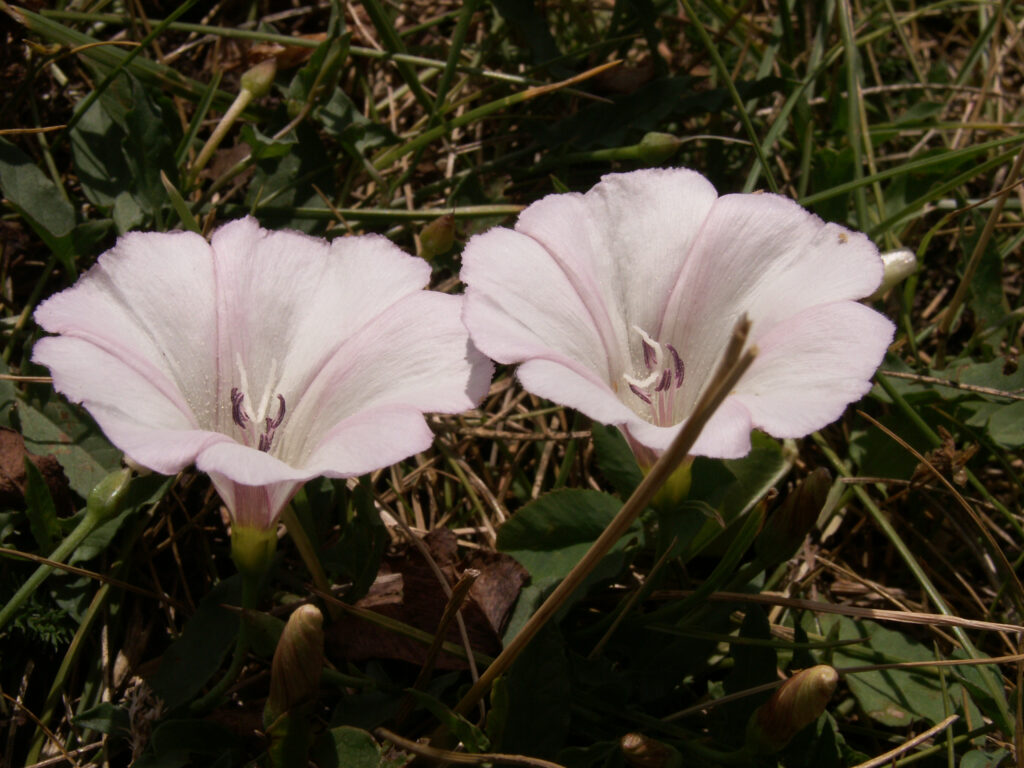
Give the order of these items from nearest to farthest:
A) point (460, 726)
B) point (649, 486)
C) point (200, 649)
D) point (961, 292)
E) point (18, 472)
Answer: point (649, 486)
point (460, 726)
point (200, 649)
point (18, 472)
point (961, 292)

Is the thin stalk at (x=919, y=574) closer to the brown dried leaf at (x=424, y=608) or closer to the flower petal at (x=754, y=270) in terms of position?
the flower petal at (x=754, y=270)

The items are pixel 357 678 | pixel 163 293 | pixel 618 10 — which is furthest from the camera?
pixel 618 10

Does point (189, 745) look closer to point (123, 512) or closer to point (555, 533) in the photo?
point (123, 512)

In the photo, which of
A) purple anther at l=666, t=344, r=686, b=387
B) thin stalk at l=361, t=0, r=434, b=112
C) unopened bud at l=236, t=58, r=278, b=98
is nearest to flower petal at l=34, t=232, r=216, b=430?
unopened bud at l=236, t=58, r=278, b=98

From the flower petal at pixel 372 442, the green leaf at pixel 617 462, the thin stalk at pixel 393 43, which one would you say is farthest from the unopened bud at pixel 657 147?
the flower petal at pixel 372 442

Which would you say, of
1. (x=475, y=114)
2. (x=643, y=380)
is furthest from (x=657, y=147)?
(x=643, y=380)

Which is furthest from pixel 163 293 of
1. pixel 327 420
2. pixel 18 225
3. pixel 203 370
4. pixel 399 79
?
pixel 399 79

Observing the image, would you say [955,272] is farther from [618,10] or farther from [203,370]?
[203,370]
